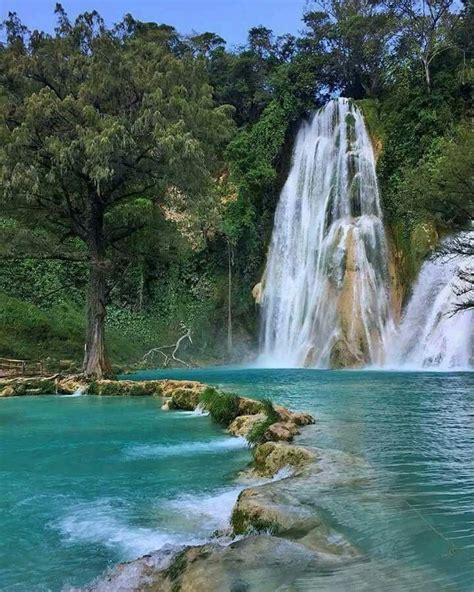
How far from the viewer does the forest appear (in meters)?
16.4

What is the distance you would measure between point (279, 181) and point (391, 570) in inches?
1121

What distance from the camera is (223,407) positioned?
9789 millimetres

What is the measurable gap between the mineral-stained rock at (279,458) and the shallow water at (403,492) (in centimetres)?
62

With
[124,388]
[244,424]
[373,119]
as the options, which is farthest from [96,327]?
[373,119]

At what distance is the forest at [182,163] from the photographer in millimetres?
16406

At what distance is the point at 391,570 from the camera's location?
3203 mm

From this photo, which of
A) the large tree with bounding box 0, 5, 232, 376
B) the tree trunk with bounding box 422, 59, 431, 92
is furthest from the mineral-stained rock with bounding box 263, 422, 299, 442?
the tree trunk with bounding box 422, 59, 431, 92

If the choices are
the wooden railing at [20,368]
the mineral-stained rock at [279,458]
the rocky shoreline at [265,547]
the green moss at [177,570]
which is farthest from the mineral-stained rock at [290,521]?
the wooden railing at [20,368]

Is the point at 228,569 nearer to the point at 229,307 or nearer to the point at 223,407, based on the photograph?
the point at 223,407

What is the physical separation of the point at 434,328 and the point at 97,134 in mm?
13197

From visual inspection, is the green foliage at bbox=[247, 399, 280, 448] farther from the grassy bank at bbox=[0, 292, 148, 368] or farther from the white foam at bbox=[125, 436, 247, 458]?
the grassy bank at bbox=[0, 292, 148, 368]

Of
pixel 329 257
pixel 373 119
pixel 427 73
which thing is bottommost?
pixel 329 257

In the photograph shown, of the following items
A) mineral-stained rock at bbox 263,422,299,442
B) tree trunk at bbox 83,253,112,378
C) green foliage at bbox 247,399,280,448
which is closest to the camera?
mineral-stained rock at bbox 263,422,299,442

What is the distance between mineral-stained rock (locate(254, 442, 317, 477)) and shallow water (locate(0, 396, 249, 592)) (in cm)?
32
